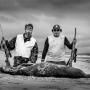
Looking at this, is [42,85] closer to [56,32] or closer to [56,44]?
[56,44]

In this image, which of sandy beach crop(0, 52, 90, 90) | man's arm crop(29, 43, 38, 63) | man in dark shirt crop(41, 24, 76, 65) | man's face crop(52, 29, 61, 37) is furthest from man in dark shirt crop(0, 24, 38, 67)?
sandy beach crop(0, 52, 90, 90)

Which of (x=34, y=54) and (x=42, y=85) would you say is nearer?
(x=42, y=85)

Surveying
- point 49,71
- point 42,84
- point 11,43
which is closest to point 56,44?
point 49,71

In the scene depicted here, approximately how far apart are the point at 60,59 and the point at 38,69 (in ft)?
3.56

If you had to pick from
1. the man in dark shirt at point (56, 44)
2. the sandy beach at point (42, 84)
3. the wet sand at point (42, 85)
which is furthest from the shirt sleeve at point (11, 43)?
the wet sand at point (42, 85)

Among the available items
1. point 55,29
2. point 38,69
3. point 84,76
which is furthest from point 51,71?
point 55,29


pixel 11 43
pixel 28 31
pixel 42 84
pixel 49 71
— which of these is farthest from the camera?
pixel 11 43

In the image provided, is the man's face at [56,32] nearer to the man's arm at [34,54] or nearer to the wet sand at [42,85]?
the man's arm at [34,54]

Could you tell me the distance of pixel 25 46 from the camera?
385 inches

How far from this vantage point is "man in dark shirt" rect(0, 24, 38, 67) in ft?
31.7

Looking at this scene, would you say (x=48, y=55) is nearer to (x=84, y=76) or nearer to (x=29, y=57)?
(x=29, y=57)

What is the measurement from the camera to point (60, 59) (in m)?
9.36

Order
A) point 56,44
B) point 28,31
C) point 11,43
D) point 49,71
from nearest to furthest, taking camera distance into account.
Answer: point 49,71 → point 56,44 → point 28,31 → point 11,43

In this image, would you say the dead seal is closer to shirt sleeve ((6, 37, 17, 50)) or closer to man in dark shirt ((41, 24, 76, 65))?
man in dark shirt ((41, 24, 76, 65))
